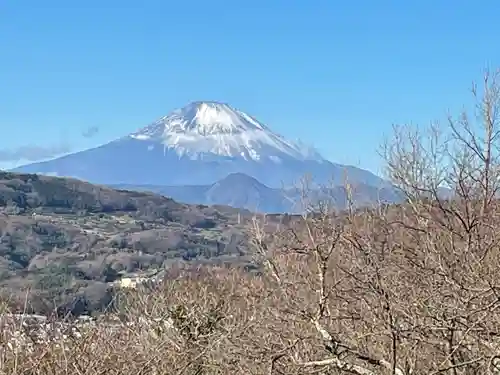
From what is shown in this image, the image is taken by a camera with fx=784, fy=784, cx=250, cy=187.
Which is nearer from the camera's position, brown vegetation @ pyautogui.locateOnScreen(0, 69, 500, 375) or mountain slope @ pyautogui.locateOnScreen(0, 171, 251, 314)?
brown vegetation @ pyautogui.locateOnScreen(0, 69, 500, 375)

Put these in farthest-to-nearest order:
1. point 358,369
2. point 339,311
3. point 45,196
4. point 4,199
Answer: point 45,196
point 4,199
point 339,311
point 358,369

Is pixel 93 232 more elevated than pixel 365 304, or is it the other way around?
pixel 365 304

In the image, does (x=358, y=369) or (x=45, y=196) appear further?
Answer: (x=45, y=196)

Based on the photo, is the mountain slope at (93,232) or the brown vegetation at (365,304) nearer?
the brown vegetation at (365,304)

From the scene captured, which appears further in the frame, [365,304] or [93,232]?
[93,232]

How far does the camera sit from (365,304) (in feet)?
25.3

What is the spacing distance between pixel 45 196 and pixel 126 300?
267ft

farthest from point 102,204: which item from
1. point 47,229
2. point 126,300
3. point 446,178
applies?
point 446,178

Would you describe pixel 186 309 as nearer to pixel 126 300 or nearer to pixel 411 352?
pixel 126 300

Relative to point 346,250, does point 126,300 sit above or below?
below

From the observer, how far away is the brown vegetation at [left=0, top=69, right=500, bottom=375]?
650 cm

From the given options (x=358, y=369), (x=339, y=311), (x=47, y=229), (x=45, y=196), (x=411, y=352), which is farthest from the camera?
(x=45, y=196)

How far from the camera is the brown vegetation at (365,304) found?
6.50 metres

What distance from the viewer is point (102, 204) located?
325 feet
